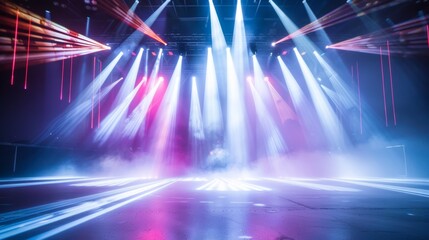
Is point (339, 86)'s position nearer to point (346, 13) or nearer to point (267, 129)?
point (346, 13)

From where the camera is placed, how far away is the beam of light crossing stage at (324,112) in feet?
44.2

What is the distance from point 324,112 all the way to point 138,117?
948 centimetres

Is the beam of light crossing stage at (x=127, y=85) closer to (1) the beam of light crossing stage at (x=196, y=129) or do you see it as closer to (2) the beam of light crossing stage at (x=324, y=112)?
(1) the beam of light crossing stage at (x=196, y=129)

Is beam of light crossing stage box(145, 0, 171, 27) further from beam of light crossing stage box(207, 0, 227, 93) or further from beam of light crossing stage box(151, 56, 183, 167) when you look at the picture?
beam of light crossing stage box(151, 56, 183, 167)

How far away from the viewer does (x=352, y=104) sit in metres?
12.6

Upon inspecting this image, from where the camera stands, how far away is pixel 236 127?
16.3 m

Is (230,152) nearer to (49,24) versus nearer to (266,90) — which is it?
(266,90)

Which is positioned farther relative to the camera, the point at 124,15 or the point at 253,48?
the point at 253,48

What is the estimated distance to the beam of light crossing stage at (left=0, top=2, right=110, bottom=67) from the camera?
28.8 feet

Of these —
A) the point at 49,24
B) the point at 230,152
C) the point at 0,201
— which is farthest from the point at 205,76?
the point at 0,201

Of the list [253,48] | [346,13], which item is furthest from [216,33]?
[346,13]

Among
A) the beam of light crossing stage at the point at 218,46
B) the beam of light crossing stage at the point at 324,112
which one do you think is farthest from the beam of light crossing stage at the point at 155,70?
the beam of light crossing stage at the point at 324,112

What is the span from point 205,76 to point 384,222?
13354 mm

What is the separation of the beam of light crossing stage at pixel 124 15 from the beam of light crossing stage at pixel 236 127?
19.5ft
